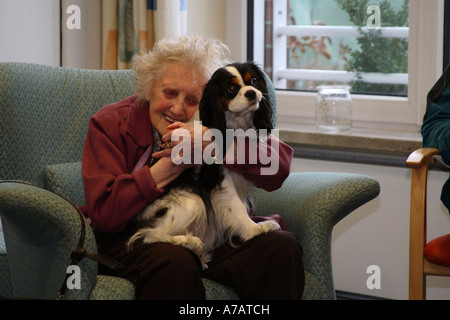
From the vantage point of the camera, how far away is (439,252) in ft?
6.33

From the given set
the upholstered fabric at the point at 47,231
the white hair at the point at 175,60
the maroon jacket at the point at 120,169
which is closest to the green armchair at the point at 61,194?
the upholstered fabric at the point at 47,231

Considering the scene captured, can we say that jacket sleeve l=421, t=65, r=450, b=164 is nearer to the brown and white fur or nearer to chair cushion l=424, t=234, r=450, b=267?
chair cushion l=424, t=234, r=450, b=267

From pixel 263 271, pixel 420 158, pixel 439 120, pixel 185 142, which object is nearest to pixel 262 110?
pixel 185 142

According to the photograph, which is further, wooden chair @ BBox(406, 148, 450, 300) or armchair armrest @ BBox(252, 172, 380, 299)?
wooden chair @ BBox(406, 148, 450, 300)

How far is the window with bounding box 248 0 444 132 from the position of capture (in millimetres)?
2725

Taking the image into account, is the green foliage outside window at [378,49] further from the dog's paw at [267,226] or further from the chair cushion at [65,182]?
the chair cushion at [65,182]

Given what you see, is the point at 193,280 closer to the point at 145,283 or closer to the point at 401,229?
the point at 145,283

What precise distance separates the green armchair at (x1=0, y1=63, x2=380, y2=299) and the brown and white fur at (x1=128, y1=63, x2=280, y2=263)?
0.48 ft

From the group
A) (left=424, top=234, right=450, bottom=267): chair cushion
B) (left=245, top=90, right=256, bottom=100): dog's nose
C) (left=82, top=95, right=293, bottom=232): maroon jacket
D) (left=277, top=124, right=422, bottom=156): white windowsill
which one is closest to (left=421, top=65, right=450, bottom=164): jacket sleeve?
(left=424, top=234, right=450, bottom=267): chair cushion

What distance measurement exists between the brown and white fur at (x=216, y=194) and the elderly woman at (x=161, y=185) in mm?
35

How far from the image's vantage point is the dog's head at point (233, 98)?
63.1 inches

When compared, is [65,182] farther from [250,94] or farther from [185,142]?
[250,94]

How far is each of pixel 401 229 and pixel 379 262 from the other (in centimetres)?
18
